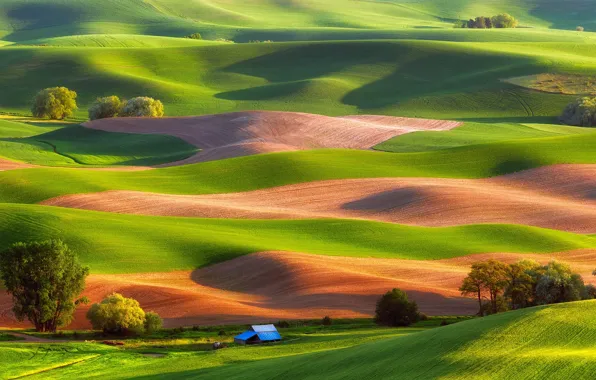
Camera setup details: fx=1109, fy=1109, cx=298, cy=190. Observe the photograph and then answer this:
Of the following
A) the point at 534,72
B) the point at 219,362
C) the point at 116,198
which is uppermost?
the point at 534,72

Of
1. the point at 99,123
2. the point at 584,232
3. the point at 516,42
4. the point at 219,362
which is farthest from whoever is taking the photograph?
the point at 516,42

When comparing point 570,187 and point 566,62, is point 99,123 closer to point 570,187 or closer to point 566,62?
point 570,187

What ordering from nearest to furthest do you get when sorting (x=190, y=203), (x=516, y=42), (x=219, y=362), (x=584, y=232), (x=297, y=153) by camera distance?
(x=219, y=362) → (x=584, y=232) → (x=190, y=203) → (x=297, y=153) → (x=516, y=42)

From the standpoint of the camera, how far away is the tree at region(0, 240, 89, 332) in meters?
46.8

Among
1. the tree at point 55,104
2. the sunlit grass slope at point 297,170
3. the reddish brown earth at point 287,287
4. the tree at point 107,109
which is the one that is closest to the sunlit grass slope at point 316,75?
the tree at point 55,104

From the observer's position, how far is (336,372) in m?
32.5

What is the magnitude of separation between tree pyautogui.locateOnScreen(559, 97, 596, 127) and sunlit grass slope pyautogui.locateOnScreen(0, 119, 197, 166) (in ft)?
132

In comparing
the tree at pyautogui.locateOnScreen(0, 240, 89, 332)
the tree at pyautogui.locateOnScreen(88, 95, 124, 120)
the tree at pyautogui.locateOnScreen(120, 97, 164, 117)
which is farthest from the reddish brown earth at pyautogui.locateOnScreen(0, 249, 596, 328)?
the tree at pyautogui.locateOnScreen(88, 95, 124, 120)

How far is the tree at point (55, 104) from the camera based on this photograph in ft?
385

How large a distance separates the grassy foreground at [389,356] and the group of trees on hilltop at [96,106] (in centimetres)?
7120

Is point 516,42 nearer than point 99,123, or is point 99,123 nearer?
point 99,123

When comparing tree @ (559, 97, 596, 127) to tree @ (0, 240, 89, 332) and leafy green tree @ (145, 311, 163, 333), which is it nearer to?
tree @ (0, 240, 89, 332)

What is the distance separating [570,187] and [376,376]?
1747 inches

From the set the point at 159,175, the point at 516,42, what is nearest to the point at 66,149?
the point at 159,175
